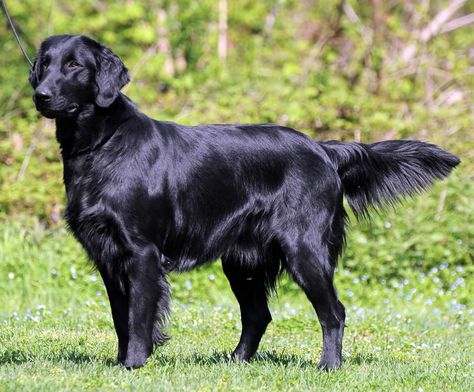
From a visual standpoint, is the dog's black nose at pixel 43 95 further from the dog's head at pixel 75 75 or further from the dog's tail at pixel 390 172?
the dog's tail at pixel 390 172

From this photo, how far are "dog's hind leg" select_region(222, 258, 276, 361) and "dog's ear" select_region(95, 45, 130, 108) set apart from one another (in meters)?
1.33

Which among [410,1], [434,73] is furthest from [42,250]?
[410,1]

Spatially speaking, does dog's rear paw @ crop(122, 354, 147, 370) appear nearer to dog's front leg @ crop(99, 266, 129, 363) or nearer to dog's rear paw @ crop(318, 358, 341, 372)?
dog's front leg @ crop(99, 266, 129, 363)

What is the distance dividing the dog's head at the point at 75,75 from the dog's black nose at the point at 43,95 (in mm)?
20

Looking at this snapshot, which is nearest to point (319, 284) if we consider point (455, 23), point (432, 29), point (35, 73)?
point (35, 73)

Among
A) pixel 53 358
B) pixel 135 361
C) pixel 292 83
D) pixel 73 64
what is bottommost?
pixel 53 358

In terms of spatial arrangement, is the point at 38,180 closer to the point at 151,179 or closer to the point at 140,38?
the point at 140,38

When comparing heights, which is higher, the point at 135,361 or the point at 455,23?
the point at 455,23

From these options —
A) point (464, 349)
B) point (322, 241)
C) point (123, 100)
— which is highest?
point (123, 100)

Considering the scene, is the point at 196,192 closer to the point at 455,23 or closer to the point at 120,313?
the point at 120,313

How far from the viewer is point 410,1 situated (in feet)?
43.5

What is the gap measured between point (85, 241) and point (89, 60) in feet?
3.35

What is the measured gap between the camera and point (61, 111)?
4512 mm

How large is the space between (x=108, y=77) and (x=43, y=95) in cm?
41
